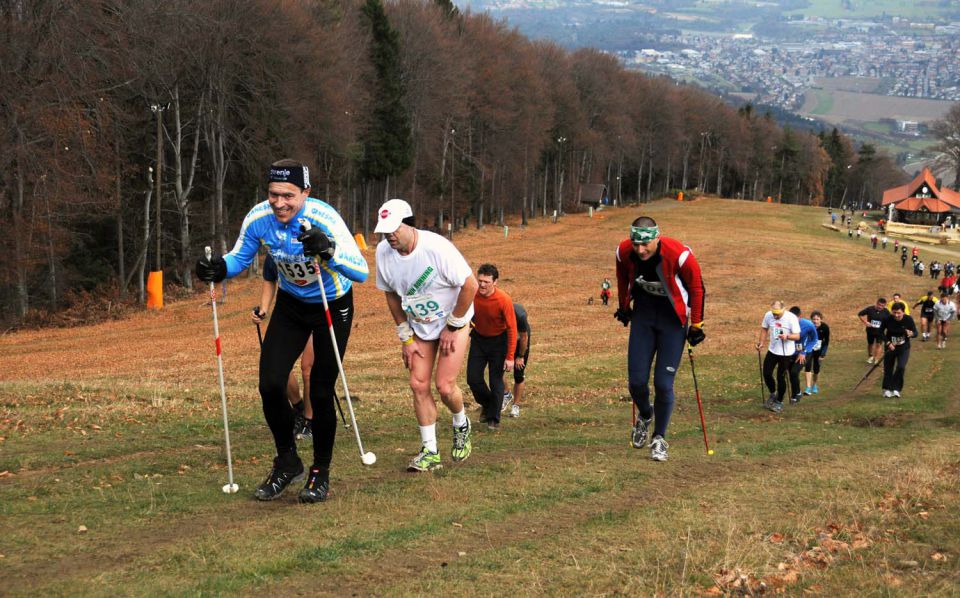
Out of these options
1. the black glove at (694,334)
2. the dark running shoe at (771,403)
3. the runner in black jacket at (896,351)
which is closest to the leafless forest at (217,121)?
the dark running shoe at (771,403)

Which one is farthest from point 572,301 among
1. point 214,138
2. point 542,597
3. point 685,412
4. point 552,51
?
point 552,51

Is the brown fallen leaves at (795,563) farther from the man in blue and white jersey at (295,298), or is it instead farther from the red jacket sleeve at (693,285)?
the man in blue and white jersey at (295,298)

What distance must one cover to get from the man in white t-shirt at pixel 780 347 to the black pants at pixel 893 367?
3.21 m

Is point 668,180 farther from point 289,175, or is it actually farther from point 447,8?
point 289,175

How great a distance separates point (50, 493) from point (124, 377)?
16.3 meters

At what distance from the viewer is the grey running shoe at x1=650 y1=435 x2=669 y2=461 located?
1109cm

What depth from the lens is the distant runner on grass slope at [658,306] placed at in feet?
34.0

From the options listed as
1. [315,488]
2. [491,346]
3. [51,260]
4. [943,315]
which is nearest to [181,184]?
[51,260]

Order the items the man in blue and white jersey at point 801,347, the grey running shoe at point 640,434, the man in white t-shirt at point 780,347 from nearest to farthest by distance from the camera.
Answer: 1. the grey running shoe at point 640,434
2. the man in white t-shirt at point 780,347
3. the man in blue and white jersey at point 801,347

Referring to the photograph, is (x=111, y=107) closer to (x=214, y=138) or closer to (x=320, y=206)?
(x=214, y=138)

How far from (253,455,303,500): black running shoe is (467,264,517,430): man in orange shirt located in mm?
5452

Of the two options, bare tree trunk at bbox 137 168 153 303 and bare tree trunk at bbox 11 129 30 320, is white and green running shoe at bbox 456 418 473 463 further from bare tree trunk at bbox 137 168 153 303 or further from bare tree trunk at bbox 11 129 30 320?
bare tree trunk at bbox 137 168 153 303

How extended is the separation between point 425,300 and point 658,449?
3.65 metres

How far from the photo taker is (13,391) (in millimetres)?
15664
